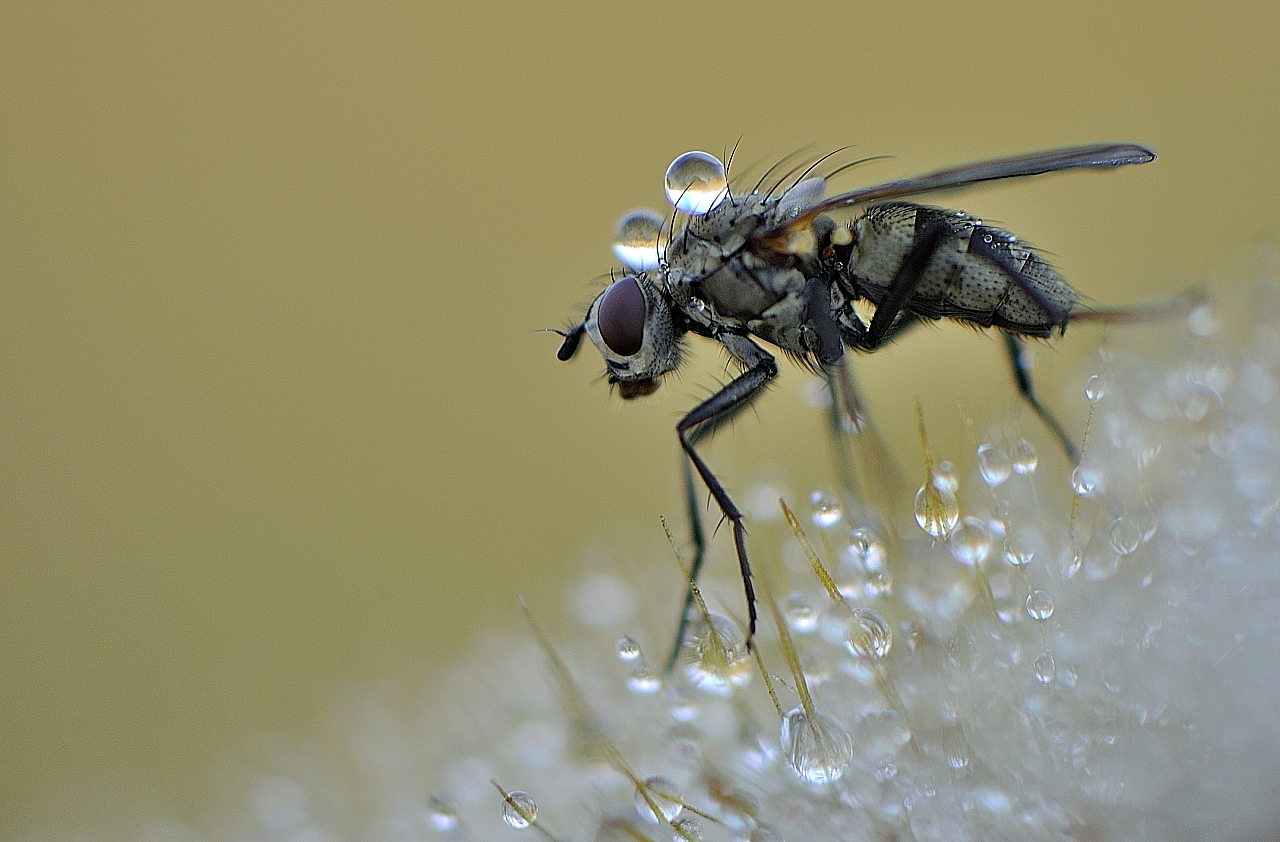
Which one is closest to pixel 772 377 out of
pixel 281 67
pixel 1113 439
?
pixel 1113 439

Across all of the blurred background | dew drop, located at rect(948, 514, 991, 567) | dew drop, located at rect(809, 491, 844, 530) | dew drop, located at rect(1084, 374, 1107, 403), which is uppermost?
the blurred background

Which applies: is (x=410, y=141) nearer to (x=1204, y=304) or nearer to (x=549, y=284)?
(x=549, y=284)

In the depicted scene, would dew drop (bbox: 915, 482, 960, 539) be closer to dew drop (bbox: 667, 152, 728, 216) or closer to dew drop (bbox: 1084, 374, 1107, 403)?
dew drop (bbox: 1084, 374, 1107, 403)

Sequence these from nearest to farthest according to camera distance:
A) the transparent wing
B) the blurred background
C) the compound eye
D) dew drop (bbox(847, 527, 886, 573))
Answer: dew drop (bbox(847, 527, 886, 573)) < the transparent wing < the compound eye < the blurred background

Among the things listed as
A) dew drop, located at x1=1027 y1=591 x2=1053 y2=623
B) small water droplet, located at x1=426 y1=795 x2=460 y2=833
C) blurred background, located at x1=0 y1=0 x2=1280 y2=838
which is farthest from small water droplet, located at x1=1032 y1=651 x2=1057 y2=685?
blurred background, located at x1=0 y1=0 x2=1280 y2=838

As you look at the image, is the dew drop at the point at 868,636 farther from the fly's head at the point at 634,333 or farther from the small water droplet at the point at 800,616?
the fly's head at the point at 634,333

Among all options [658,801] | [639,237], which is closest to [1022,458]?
[658,801]

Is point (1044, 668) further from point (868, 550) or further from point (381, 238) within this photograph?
point (381, 238)
